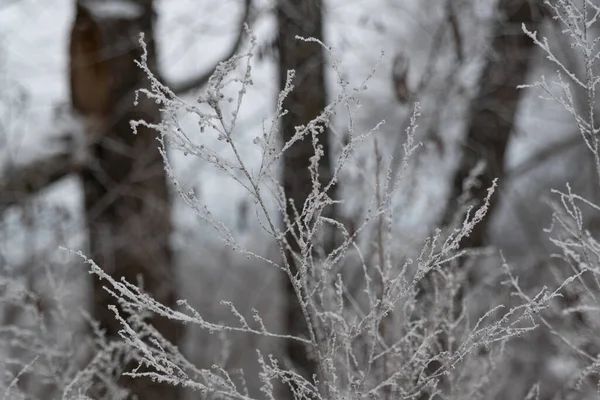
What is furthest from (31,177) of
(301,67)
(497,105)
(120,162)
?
(497,105)

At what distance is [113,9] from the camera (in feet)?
18.7

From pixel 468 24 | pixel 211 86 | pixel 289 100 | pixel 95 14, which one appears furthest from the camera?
pixel 468 24

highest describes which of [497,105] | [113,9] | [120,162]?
[113,9]

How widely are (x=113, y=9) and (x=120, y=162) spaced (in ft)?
3.70

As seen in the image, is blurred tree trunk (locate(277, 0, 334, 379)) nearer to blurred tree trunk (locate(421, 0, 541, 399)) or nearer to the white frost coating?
blurred tree trunk (locate(421, 0, 541, 399))

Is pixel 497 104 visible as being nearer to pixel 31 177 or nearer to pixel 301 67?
pixel 301 67

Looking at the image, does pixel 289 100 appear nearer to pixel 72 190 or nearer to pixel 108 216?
pixel 108 216

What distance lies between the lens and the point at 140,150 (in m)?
5.82

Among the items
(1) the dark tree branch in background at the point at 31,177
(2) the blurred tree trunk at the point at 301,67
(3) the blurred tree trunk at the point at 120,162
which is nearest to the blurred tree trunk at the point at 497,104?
(2) the blurred tree trunk at the point at 301,67

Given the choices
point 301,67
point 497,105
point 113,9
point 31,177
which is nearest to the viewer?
point 301,67

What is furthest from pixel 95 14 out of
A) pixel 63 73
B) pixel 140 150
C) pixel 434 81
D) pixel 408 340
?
pixel 408 340

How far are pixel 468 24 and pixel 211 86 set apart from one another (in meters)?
4.98

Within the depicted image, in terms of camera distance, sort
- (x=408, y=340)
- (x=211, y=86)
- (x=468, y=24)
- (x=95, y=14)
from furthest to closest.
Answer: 1. (x=468, y=24)
2. (x=95, y=14)
3. (x=408, y=340)
4. (x=211, y=86)

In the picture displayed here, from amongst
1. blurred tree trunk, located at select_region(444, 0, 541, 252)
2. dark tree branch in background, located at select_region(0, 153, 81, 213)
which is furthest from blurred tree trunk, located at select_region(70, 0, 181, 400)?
blurred tree trunk, located at select_region(444, 0, 541, 252)
